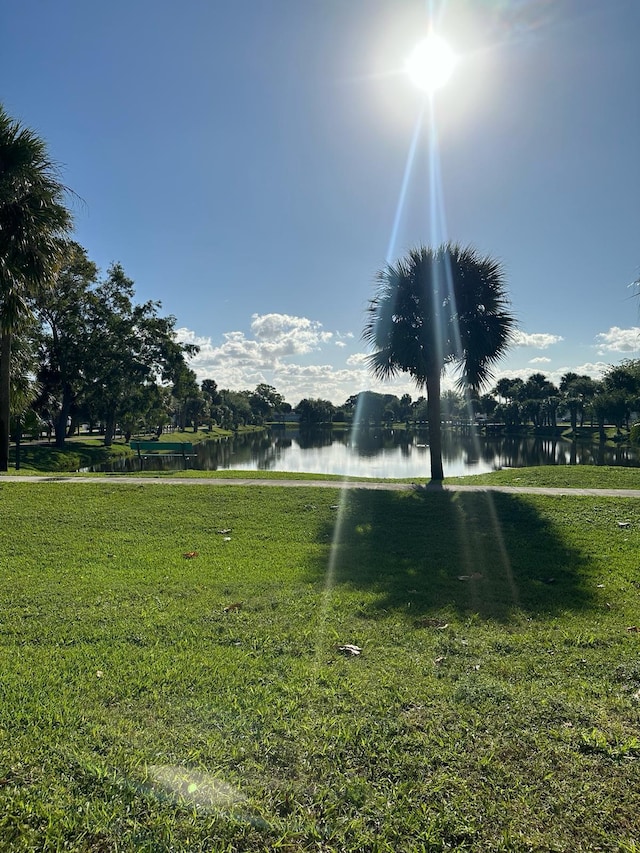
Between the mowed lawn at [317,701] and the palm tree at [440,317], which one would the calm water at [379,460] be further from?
the mowed lawn at [317,701]

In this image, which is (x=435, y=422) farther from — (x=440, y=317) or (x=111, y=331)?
(x=111, y=331)

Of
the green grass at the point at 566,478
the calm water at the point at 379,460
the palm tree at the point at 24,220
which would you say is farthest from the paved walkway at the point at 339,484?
the calm water at the point at 379,460

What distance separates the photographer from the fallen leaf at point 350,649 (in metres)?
3.33

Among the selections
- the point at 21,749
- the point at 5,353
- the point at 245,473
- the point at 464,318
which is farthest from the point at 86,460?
the point at 21,749

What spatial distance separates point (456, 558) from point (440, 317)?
333 inches

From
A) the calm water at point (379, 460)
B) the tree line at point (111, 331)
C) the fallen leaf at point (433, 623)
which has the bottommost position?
the fallen leaf at point (433, 623)

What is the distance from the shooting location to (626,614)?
13.4 feet

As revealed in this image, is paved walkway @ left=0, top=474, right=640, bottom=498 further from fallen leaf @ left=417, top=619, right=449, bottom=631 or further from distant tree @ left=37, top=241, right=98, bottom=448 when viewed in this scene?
distant tree @ left=37, top=241, right=98, bottom=448

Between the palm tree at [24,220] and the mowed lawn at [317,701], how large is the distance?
581cm

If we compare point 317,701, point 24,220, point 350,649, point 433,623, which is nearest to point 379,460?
point 24,220

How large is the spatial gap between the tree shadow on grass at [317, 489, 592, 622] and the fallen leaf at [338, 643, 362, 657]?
0.76 m

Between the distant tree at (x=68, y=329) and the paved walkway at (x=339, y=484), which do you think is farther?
the distant tree at (x=68, y=329)

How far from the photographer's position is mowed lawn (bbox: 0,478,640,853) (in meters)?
1.89

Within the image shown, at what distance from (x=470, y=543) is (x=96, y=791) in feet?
18.2
